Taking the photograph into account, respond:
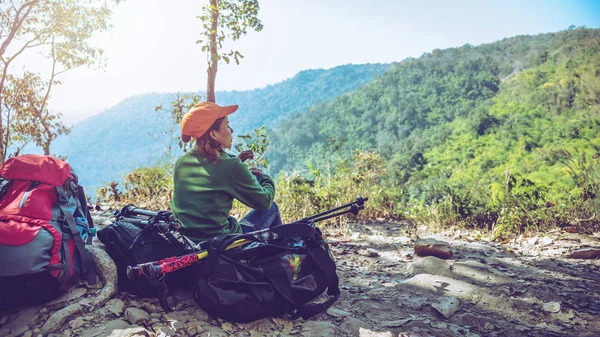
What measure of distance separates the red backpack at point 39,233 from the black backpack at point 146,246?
0.59 ft

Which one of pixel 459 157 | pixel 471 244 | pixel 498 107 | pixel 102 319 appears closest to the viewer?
pixel 102 319

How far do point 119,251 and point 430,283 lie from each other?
224 cm

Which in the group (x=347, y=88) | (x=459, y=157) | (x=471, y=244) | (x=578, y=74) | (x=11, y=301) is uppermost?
(x=347, y=88)

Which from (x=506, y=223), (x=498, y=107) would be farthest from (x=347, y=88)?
(x=506, y=223)

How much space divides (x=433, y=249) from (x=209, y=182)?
239 centimetres

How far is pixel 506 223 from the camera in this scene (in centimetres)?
473

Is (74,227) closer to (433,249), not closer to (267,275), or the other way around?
(267,275)

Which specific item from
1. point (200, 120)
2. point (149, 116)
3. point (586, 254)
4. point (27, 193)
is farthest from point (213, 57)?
point (149, 116)

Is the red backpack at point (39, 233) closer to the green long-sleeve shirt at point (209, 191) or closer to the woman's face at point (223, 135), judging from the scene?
the green long-sleeve shirt at point (209, 191)

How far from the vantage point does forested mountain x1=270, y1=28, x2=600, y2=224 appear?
7.55 metres

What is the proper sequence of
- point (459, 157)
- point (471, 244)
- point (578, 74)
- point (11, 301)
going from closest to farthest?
point (11, 301), point (471, 244), point (578, 74), point (459, 157)

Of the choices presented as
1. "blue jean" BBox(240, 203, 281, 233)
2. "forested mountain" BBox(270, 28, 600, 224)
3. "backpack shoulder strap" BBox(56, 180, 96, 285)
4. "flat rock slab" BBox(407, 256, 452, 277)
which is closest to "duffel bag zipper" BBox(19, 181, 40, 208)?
"backpack shoulder strap" BBox(56, 180, 96, 285)

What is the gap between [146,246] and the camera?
93.9 inches

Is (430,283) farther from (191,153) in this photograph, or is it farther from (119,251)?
(119,251)
